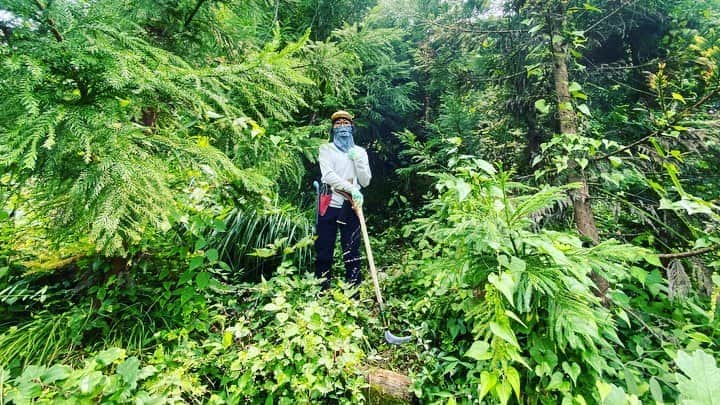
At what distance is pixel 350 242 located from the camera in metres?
2.95

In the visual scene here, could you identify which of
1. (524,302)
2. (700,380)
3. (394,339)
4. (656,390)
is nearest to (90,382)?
(394,339)

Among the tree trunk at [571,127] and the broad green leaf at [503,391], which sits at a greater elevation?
the tree trunk at [571,127]

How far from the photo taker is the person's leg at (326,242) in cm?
284

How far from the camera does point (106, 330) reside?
1915 millimetres

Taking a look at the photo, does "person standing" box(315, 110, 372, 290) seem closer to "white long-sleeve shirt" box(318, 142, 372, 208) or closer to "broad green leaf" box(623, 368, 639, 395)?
"white long-sleeve shirt" box(318, 142, 372, 208)

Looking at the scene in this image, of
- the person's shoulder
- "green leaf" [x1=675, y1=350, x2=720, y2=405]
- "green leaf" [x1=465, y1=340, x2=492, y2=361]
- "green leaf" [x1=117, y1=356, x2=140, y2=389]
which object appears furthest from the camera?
the person's shoulder

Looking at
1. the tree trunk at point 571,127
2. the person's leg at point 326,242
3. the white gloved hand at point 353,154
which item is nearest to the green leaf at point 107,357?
the person's leg at point 326,242

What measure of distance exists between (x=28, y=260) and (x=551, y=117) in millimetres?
4588

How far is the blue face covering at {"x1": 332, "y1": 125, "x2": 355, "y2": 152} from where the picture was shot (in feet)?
9.82

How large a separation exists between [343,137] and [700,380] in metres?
2.73

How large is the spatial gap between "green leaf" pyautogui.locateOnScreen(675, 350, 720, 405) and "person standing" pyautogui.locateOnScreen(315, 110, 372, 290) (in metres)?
2.16

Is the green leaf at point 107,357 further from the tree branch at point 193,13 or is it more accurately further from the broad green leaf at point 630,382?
the broad green leaf at point 630,382

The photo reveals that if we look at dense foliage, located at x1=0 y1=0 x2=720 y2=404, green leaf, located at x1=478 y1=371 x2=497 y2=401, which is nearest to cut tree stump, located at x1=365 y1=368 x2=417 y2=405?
dense foliage, located at x1=0 y1=0 x2=720 y2=404

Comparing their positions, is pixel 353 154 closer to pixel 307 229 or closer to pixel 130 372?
pixel 307 229
